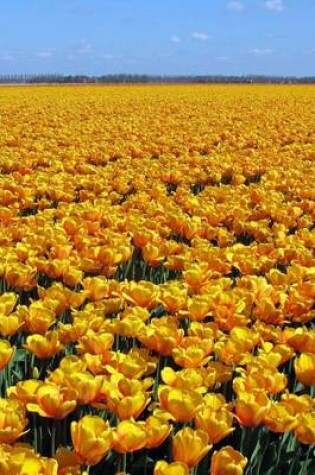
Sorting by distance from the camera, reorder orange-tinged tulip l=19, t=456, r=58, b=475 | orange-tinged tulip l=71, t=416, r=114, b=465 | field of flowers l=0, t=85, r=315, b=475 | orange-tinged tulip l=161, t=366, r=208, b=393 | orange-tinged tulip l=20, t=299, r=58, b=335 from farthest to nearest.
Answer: orange-tinged tulip l=20, t=299, r=58, b=335, orange-tinged tulip l=161, t=366, r=208, b=393, field of flowers l=0, t=85, r=315, b=475, orange-tinged tulip l=71, t=416, r=114, b=465, orange-tinged tulip l=19, t=456, r=58, b=475

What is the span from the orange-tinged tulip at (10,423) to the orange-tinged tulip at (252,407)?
76cm

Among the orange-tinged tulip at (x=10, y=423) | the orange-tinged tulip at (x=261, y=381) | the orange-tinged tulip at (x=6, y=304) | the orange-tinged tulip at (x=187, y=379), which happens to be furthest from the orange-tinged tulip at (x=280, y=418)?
the orange-tinged tulip at (x=6, y=304)

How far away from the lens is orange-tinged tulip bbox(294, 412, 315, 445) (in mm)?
2504

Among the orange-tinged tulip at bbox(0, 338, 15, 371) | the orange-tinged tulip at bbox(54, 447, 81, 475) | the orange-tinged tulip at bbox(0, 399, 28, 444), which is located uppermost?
the orange-tinged tulip at bbox(0, 338, 15, 371)

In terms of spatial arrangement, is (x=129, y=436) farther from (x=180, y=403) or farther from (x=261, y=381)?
(x=261, y=381)

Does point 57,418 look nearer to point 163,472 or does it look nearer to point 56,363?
point 163,472

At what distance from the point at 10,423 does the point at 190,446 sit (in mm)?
595

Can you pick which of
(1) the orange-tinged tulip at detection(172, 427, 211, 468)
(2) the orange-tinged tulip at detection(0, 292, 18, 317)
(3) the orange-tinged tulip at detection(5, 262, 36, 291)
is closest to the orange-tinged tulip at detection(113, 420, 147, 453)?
(1) the orange-tinged tulip at detection(172, 427, 211, 468)

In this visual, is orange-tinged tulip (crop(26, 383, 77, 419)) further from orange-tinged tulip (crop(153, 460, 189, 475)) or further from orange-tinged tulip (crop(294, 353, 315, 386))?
orange-tinged tulip (crop(294, 353, 315, 386))

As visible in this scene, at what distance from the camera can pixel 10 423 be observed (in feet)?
7.74

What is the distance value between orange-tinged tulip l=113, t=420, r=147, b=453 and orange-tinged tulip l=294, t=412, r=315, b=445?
1.92 feet

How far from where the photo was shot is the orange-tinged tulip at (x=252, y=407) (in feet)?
8.29

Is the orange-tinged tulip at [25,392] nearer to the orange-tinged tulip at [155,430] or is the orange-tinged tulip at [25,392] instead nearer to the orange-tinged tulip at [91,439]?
the orange-tinged tulip at [91,439]

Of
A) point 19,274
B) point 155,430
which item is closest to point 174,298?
point 19,274
